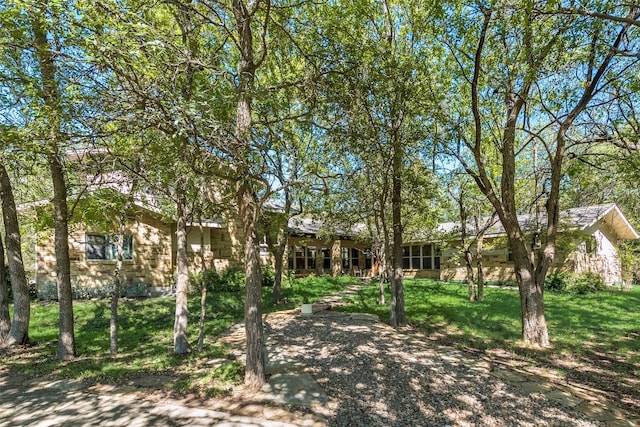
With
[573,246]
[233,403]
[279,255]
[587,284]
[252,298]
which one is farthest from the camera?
[587,284]

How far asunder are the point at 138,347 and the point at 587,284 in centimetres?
1692

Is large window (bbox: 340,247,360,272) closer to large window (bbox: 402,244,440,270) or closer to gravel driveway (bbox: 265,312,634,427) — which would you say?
large window (bbox: 402,244,440,270)

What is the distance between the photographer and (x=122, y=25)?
3924mm

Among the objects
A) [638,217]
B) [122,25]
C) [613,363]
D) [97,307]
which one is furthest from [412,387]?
[638,217]

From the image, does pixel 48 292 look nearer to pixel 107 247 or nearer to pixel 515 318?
pixel 107 247

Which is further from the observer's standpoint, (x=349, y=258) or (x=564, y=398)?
(x=349, y=258)

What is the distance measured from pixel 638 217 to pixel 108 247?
3097cm

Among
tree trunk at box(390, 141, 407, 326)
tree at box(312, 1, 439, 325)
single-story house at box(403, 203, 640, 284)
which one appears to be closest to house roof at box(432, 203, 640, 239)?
single-story house at box(403, 203, 640, 284)

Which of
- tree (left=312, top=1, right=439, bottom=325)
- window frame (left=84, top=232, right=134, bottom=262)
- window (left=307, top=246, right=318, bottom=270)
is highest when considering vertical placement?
tree (left=312, top=1, right=439, bottom=325)

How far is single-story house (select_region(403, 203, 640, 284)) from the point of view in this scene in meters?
15.9

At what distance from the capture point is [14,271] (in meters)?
7.54

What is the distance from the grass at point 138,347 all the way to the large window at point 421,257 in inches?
500

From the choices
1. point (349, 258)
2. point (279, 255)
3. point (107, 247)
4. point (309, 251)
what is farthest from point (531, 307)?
point (349, 258)

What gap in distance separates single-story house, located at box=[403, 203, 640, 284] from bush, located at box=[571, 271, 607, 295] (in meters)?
1.29
